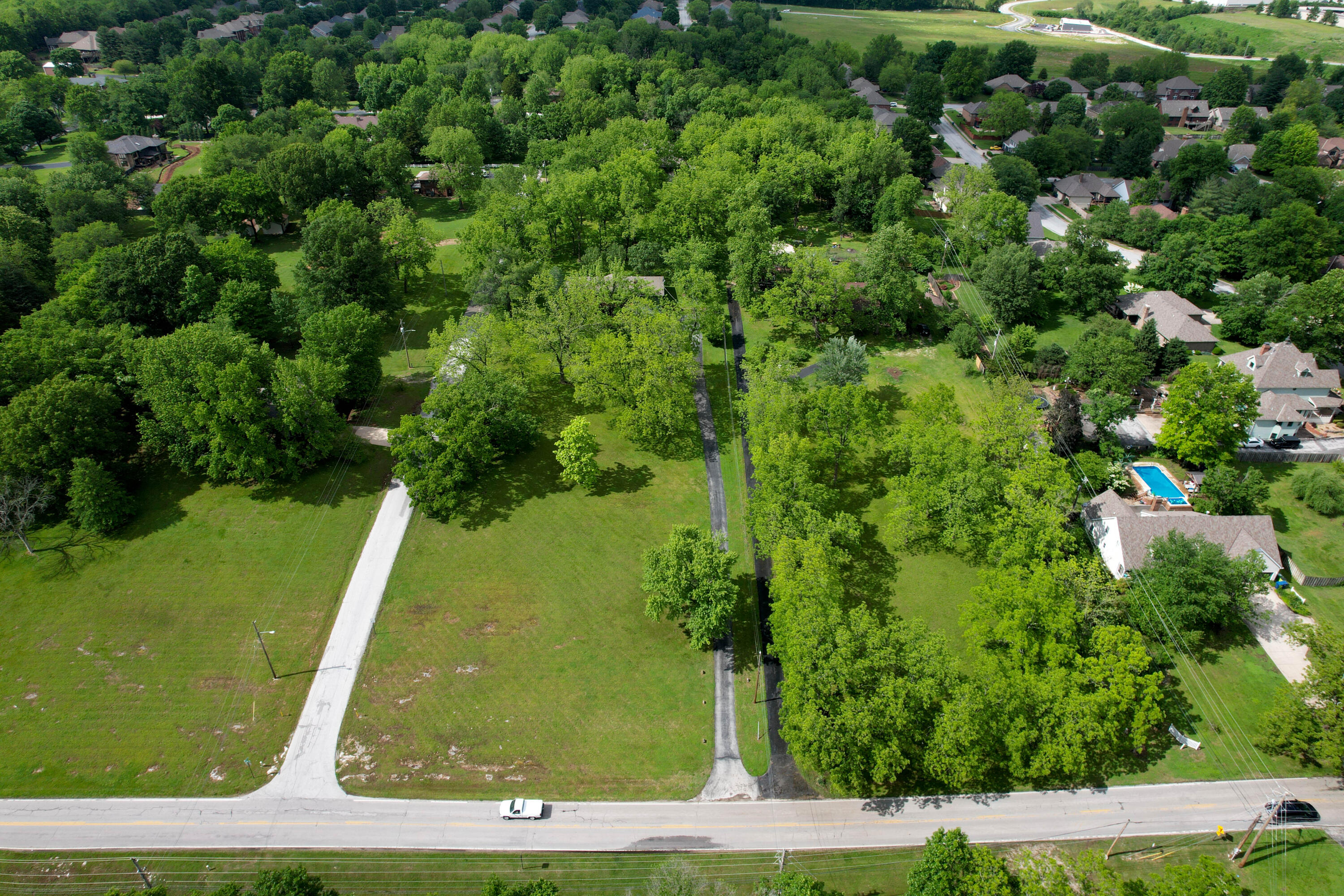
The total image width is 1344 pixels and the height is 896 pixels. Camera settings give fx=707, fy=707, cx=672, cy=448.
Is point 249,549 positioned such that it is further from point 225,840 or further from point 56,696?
point 225,840

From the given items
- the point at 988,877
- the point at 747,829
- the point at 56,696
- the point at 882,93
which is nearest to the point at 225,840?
the point at 56,696

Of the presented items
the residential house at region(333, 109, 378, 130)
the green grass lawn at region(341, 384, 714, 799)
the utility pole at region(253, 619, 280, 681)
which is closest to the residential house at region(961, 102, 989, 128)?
the residential house at region(333, 109, 378, 130)

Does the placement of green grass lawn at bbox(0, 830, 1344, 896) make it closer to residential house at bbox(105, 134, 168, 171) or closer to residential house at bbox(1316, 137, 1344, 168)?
residential house at bbox(105, 134, 168, 171)

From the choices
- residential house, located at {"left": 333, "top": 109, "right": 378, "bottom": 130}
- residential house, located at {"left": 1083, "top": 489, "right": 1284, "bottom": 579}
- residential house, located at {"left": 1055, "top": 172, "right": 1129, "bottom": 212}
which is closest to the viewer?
residential house, located at {"left": 1083, "top": 489, "right": 1284, "bottom": 579}

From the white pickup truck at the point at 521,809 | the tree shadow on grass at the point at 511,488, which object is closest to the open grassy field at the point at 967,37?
the tree shadow on grass at the point at 511,488

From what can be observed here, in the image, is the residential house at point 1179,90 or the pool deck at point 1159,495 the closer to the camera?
the pool deck at point 1159,495

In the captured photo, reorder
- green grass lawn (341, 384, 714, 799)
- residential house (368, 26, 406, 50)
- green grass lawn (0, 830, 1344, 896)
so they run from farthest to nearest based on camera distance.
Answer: residential house (368, 26, 406, 50), green grass lawn (341, 384, 714, 799), green grass lawn (0, 830, 1344, 896)

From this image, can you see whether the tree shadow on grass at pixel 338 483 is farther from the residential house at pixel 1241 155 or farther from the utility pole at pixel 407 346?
the residential house at pixel 1241 155
